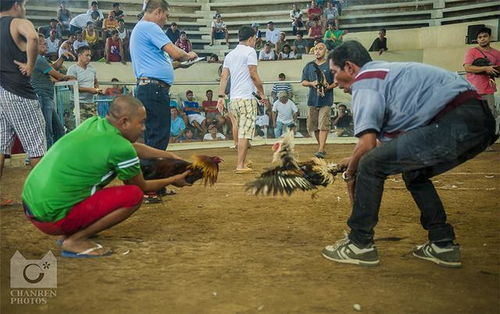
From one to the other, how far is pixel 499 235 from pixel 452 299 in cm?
138

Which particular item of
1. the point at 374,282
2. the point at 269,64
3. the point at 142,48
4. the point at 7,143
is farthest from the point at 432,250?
the point at 269,64

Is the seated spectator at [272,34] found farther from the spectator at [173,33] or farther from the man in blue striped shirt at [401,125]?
the man in blue striped shirt at [401,125]

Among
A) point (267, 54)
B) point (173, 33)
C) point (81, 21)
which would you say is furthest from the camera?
point (267, 54)

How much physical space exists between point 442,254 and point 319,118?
547cm

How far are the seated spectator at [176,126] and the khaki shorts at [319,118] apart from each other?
3.62m

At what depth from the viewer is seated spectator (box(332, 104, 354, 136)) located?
35.6ft

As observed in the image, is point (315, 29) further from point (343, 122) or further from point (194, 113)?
point (194, 113)

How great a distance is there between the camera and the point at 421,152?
2.83m

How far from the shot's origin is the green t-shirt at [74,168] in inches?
A: 115

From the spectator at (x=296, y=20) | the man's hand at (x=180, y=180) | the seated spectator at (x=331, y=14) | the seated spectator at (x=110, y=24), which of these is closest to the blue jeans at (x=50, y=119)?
the man's hand at (x=180, y=180)

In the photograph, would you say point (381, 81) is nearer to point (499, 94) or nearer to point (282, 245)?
point (282, 245)

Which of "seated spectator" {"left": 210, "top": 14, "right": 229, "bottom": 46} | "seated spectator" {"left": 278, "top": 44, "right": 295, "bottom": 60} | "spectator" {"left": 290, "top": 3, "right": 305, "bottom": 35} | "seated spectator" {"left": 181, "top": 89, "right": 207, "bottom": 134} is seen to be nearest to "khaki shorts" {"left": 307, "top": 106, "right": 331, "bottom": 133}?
"seated spectator" {"left": 181, "top": 89, "right": 207, "bottom": 134}

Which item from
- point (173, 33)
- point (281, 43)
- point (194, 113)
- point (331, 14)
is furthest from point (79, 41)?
point (331, 14)

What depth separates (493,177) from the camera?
6.03 meters
